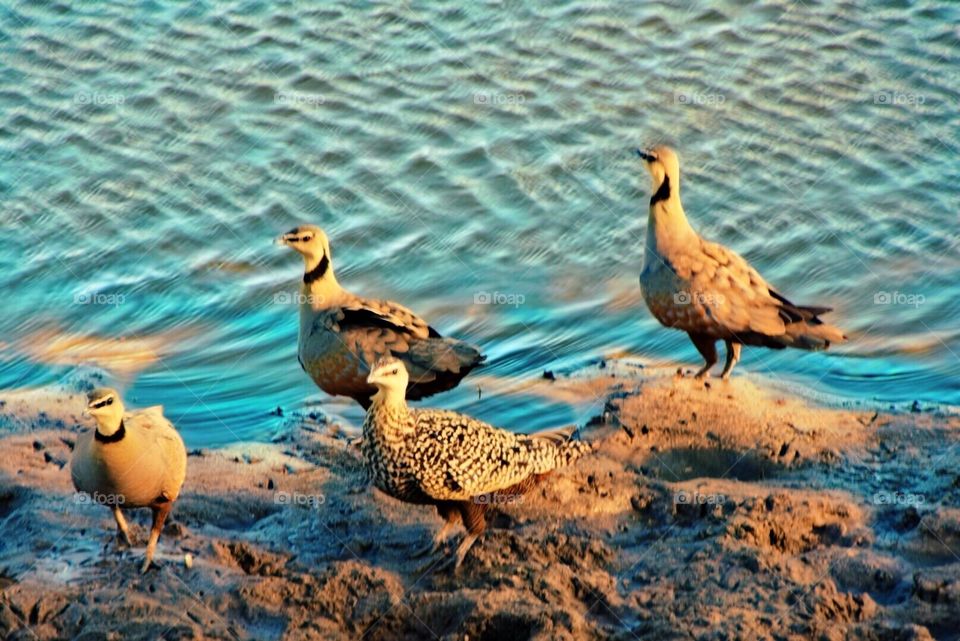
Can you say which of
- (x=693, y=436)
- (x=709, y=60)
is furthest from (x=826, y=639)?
(x=709, y=60)

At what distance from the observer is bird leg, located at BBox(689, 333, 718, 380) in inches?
394

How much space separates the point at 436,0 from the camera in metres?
16.1

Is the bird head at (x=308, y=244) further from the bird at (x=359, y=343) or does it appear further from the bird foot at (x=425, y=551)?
the bird foot at (x=425, y=551)

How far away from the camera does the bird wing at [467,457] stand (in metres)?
7.45

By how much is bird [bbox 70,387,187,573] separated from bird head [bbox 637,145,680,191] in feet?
14.3

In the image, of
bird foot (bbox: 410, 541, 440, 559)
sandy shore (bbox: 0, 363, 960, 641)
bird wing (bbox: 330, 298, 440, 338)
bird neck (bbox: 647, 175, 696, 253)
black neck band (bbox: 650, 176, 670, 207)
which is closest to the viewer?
sandy shore (bbox: 0, 363, 960, 641)

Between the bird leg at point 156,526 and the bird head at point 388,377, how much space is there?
4.30 feet

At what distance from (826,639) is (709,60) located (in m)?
9.58

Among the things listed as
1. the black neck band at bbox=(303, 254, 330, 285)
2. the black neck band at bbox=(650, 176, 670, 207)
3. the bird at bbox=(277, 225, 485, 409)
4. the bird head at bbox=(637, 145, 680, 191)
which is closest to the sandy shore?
the bird at bbox=(277, 225, 485, 409)

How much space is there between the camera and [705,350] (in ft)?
33.1

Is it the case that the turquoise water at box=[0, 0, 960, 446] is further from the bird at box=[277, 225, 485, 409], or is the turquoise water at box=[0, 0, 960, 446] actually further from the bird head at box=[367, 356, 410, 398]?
the bird head at box=[367, 356, 410, 398]

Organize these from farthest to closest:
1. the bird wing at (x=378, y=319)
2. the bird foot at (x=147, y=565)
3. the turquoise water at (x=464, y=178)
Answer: the turquoise water at (x=464, y=178) → the bird wing at (x=378, y=319) → the bird foot at (x=147, y=565)

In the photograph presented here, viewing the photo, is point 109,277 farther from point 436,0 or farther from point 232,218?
point 436,0

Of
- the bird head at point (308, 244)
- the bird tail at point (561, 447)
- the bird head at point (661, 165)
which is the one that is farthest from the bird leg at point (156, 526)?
the bird head at point (661, 165)
